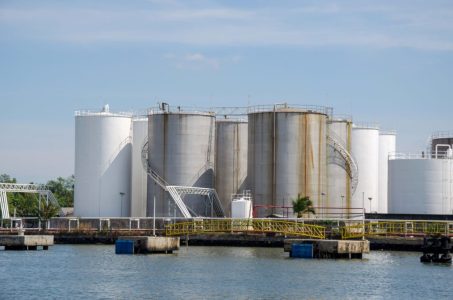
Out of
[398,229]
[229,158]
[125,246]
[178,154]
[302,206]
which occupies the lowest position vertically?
[125,246]

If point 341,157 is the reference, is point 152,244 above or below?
below

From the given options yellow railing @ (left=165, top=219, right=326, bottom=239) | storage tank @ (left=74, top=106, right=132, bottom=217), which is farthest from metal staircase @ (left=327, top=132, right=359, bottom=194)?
storage tank @ (left=74, top=106, right=132, bottom=217)

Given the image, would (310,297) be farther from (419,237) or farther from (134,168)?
(134,168)

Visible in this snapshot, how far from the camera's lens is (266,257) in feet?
269

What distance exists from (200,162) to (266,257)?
30.9 m

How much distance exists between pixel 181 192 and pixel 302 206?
1319 centimetres

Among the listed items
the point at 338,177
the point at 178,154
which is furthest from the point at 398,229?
the point at 178,154

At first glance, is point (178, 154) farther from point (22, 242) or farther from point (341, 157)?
point (22, 242)

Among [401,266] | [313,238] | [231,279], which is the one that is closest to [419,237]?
[313,238]

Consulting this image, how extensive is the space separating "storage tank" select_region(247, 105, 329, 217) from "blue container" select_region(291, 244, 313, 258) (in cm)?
2373

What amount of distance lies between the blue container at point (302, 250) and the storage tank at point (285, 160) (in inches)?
934

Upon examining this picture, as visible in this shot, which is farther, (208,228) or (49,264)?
(208,228)

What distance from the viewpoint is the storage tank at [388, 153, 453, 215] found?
4299 inches

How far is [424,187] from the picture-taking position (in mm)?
109750
